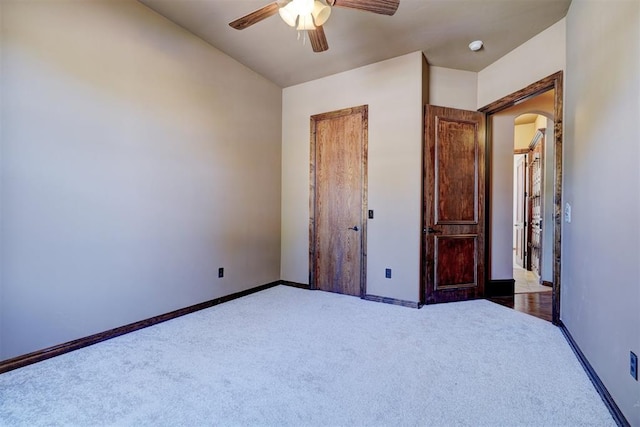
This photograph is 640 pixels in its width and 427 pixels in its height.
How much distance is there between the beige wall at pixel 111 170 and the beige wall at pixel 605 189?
3.26 meters

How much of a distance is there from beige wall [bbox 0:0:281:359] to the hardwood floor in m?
3.17

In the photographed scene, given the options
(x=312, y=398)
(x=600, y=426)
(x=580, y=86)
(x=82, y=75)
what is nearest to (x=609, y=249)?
(x=600, y=426)

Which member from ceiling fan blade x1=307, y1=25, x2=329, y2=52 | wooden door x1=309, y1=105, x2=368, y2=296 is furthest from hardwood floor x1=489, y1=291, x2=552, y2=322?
ceiling fan blade x1=307, y1=25, x2=329, y2=52

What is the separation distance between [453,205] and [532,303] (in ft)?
4.69

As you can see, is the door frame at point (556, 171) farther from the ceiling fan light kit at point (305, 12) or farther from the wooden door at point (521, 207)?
the wooden door at point (521, 207)

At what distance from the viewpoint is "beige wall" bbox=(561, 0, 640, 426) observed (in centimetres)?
149

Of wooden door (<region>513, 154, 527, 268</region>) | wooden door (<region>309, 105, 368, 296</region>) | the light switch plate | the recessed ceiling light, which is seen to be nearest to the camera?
the light switch plate

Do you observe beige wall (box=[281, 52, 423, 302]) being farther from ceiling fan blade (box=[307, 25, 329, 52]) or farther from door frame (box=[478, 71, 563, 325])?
ceiling fan blade (box=[307, 25, 329, 52])

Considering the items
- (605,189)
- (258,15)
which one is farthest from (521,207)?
(258,15)

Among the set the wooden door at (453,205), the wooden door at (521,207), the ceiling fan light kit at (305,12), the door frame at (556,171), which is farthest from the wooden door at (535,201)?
the ceiling fan light kit at (305,12)

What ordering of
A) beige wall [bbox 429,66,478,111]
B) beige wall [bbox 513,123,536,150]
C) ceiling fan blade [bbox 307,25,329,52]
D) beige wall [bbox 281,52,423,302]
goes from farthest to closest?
1. beige wall [bbox 513,123,536,150]
2. beige wall [bbox 429,66,478,111]
3. beige wall [bbox 281,52,423,302]
4. ceiling fan blade [bbox 307,25,329,52]

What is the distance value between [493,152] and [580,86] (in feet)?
5.38

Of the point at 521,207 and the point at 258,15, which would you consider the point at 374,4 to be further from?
the point at 521,207

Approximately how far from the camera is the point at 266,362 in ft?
6.97
